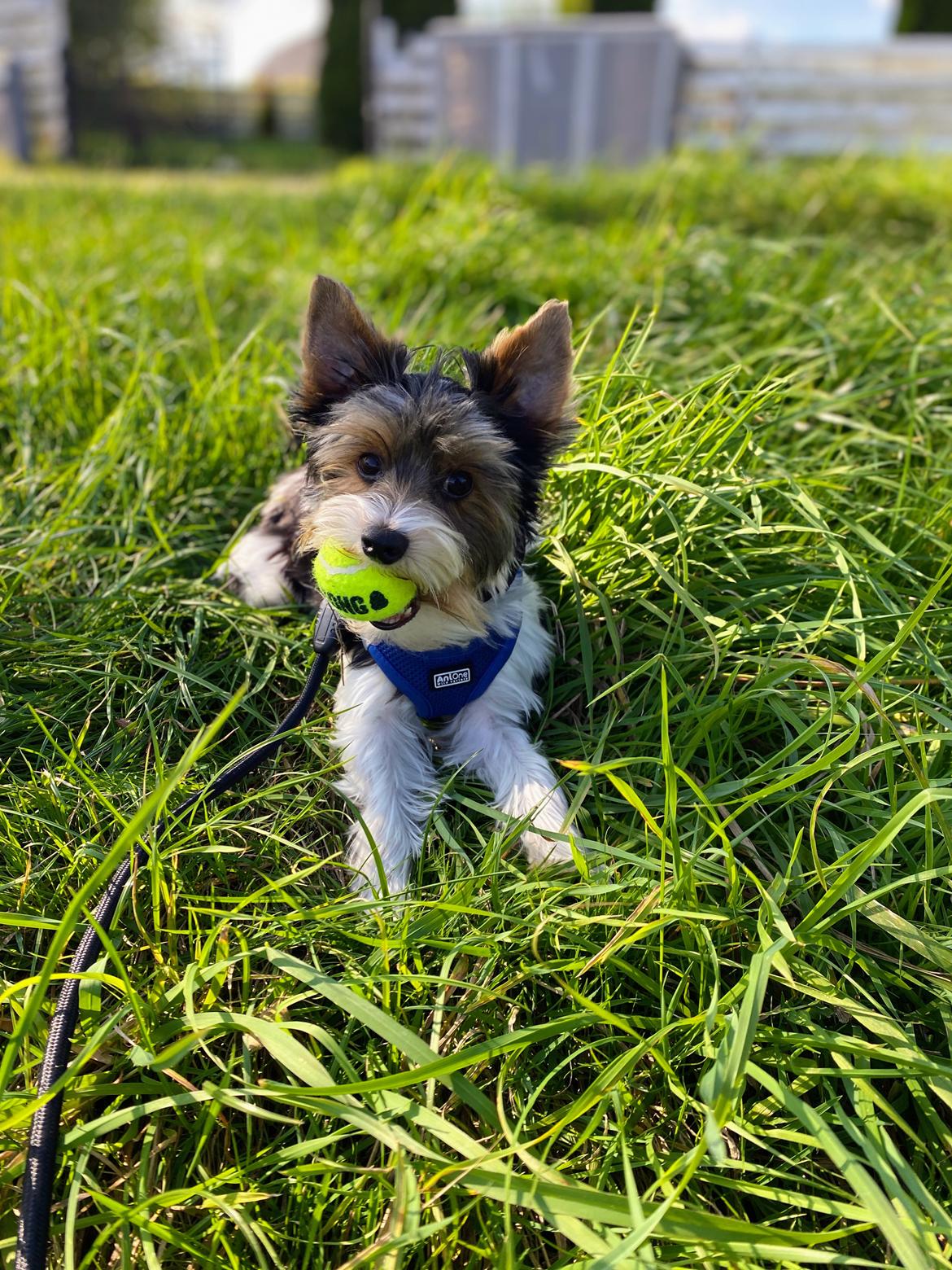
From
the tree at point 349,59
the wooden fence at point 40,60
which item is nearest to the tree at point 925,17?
the tree at point 349,59

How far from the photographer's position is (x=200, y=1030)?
1.96 m

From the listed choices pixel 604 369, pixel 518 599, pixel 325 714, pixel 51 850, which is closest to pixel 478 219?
pixel 604 369

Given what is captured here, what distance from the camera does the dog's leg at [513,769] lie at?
2.68 m

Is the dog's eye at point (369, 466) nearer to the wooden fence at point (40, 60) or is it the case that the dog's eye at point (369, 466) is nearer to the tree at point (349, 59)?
the wooden fence at point (40, 60)

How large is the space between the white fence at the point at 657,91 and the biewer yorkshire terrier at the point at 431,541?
587 inches

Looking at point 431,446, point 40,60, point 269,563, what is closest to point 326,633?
point 431,446

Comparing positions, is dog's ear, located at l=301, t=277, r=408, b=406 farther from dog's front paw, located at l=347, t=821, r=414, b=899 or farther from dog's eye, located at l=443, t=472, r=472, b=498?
dog's front paw, located at l=347, t=821, r=414, b=899

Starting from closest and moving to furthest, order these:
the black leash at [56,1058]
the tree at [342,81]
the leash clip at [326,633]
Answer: the black leash at [56,1058] < the leash clip at [326,633] < the tree at [342,81]

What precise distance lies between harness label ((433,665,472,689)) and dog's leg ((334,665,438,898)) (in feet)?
0.59

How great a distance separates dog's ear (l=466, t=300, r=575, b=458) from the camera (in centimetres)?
281

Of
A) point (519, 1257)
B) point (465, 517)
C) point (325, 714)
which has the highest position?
point (465, 517)

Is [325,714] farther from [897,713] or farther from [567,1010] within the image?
[897,713]

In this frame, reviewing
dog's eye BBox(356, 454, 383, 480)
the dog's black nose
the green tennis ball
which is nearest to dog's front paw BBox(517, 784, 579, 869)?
the green tennis ball

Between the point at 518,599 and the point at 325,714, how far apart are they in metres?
0.78
